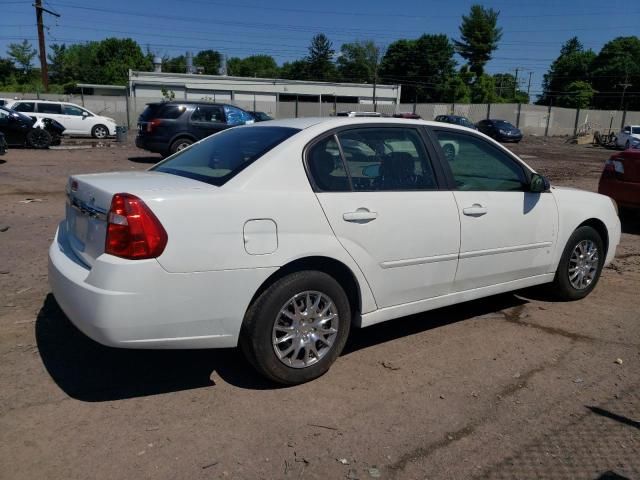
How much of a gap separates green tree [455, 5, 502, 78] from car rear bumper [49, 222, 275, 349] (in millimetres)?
91681

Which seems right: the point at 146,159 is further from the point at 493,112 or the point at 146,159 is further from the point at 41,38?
the point at 493,112

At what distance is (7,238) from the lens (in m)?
6.93

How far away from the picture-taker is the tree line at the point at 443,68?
7925 cm

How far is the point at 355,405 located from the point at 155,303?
1.30m

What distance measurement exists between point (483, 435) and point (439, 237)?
1.41 meters

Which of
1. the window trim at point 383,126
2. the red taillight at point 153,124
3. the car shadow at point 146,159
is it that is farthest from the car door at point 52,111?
the window trim at point 383,126

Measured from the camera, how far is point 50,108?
77.1ft

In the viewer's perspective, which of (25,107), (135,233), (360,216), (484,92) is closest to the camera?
(135,233)

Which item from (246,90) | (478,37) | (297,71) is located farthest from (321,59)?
(246,90)

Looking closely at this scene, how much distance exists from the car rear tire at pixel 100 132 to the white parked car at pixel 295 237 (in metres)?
22.2

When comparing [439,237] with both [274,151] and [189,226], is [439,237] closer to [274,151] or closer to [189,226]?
[274,151]

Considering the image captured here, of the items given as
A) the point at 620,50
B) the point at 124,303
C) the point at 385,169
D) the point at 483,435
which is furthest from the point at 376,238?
the point at 620,50

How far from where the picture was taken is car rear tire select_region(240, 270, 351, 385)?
3320 millimetres

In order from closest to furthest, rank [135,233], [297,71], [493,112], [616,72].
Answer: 1. [135,233]
2. [493,112]
3. [616,72]
4. [297,71]
